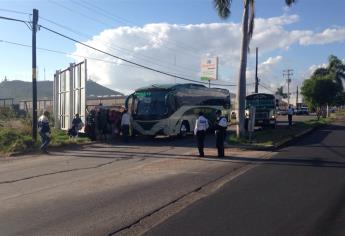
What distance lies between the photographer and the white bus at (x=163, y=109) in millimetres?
25781

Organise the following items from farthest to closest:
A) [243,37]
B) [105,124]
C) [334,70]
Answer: [334,70], [105,124], [243,37]

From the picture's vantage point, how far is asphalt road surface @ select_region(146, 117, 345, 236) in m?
7.17

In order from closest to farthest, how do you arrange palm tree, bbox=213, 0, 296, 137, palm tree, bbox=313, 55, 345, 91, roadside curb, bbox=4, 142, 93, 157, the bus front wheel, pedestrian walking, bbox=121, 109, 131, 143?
roadside curb, bbox=4, 142, 93, 157 < palm tree, bbox=213, 0, 296, 137 < pedestrian walking, bbox=121, 109, 131, 143 < the bus front wheel < palm tree, bbox=313, 55, 345, 91

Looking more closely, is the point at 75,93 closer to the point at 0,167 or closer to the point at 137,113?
the point at 137,113

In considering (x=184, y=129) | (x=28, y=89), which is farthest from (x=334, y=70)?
(x=28, y=89)

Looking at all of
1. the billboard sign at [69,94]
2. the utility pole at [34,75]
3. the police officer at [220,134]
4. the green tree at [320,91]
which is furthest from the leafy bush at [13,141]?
the green tree at [320,91]

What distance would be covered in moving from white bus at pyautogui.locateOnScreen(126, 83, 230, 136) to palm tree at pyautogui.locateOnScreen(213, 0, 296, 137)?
4.31 metres

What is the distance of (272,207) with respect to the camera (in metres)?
8.62

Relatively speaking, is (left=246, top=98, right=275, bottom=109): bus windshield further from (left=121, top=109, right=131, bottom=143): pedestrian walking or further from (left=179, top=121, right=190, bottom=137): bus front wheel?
(left=121, top=109, right=131, bottom=143): pedestrian walking

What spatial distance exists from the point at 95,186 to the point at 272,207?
4.35m

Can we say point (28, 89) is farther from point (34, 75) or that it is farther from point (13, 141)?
point (13, 141)

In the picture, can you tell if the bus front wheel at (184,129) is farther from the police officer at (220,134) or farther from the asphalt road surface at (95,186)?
the police officer at (220,134)

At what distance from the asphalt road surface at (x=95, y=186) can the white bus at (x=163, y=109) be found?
243 inches

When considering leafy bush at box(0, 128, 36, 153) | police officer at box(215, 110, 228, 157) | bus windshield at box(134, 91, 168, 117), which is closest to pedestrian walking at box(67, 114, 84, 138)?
leafy bush at box(0, 128, 36, 153)
